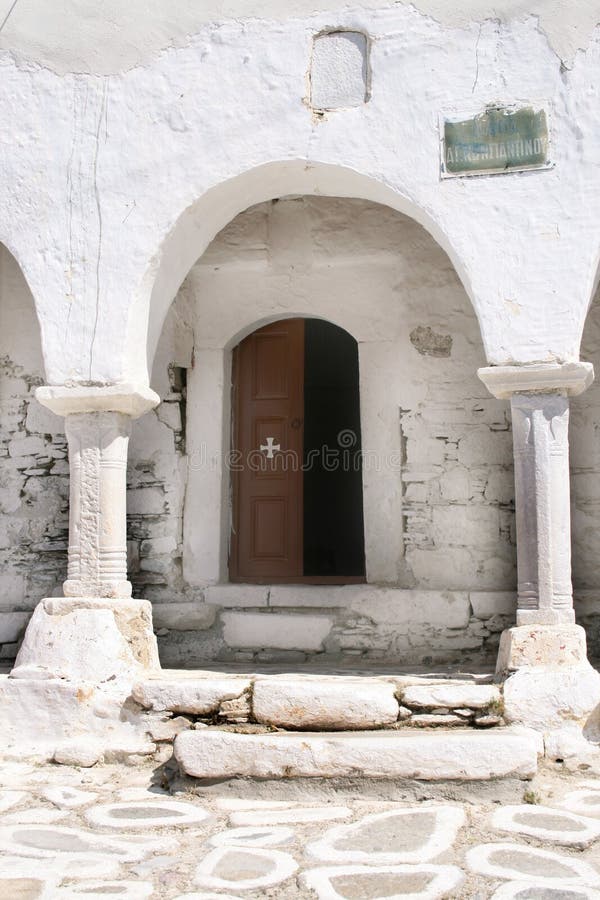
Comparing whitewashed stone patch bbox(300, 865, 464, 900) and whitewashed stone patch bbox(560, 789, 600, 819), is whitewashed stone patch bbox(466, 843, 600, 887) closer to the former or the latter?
whitewashed stone patch bbox(300, 865, 464, 900)

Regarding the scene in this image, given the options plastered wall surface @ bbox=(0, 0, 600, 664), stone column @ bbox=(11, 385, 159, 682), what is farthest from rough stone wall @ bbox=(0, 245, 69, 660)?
stone column @ bbox=(11, 385, 159, 682)

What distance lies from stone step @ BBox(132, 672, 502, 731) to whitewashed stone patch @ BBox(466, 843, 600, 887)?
0.97 m

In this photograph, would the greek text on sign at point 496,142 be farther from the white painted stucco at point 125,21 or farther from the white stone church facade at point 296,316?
the white painted stucco at point 125,21

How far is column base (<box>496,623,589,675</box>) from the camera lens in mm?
4203

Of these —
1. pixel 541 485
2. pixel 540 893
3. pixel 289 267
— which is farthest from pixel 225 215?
pixel 540 893

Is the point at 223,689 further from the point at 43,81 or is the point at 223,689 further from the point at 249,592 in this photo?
the point at 43,81

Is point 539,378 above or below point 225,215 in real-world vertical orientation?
below

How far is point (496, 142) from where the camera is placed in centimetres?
453

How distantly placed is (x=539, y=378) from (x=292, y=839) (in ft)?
7.79

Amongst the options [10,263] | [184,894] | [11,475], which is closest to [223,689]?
[184,894]

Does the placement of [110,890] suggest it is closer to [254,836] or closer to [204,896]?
[204,896]

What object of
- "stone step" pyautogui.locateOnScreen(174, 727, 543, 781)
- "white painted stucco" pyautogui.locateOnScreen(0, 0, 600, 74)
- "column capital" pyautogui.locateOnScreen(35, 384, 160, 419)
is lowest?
"stone step" pyautogui.locateOnScreen(174, 727, 543, 781)

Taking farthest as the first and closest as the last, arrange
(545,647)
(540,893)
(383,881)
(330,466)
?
(330,466)
(545,647)
(383,881)
(540,893)

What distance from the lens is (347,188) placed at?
489cm
